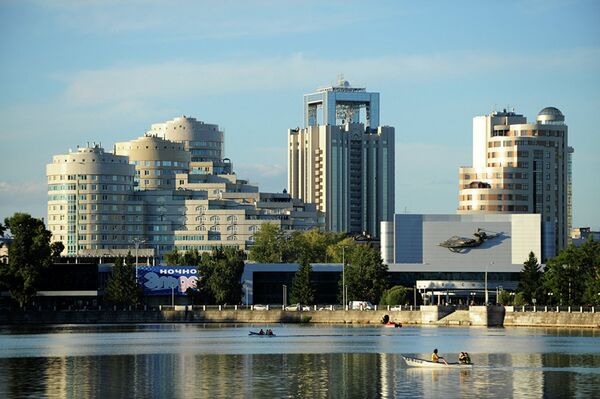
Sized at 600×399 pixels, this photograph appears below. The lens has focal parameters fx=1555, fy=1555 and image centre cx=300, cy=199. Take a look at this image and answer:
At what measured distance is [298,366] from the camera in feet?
408

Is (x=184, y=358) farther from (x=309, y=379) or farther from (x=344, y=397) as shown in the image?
(x=344, y=397)

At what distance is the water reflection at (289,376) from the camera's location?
334ft

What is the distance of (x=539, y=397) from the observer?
97.4 m

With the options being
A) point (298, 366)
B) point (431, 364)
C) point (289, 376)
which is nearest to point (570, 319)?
point (298, 366)

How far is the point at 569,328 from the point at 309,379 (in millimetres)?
90886

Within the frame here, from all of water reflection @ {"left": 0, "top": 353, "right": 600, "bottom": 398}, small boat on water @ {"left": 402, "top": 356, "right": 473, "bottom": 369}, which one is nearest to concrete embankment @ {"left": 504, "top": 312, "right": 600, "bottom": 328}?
water reflection @ {"left": 0, "top": 353, "right": 600, "bottom": 398}

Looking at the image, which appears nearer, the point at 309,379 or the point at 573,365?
the point at 309,379

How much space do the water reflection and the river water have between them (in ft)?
0.24

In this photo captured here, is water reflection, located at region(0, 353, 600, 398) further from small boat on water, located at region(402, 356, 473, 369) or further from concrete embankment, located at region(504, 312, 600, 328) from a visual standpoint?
concrete embankment, located at region(504, 312, 600, 328)

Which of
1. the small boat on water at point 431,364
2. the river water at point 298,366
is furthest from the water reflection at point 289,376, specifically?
the small boat on water at point 431,364

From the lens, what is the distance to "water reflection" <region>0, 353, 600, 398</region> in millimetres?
101750

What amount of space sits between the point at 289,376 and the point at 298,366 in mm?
10277

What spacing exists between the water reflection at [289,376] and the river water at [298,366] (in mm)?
73

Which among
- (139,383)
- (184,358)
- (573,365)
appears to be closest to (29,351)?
(184,358)
